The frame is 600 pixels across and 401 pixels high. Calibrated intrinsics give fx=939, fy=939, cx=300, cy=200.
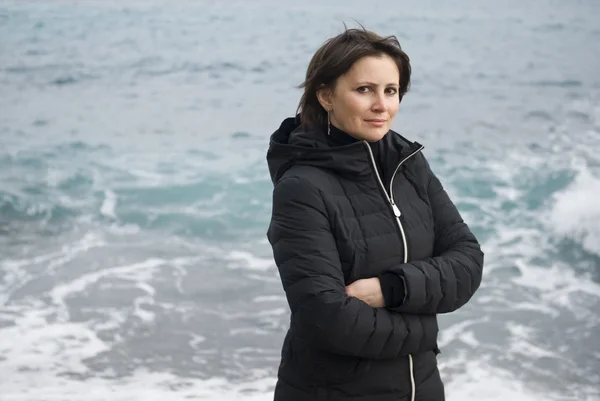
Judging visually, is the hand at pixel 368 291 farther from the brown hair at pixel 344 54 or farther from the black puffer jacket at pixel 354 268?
the brown hair at pixel 344 54

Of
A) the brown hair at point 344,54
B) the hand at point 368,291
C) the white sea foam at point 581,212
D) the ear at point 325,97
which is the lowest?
the hand at point 368,291

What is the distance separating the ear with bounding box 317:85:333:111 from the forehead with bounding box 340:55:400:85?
60 mm

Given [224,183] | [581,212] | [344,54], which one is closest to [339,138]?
[344,54]

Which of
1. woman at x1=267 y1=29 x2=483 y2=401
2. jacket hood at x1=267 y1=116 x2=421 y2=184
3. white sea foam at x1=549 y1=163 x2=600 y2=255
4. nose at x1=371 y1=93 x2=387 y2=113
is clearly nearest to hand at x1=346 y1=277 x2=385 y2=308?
woman at x1=267 y1=29 x2=483 y2=401

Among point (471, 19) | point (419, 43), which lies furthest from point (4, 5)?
point (471, 19)

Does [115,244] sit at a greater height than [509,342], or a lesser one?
greater

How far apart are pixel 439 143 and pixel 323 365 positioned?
811 cm

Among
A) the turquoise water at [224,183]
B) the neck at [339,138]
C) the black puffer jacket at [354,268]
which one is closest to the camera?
the black puffer jacket at [354,268]

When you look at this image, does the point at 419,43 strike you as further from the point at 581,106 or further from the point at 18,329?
the point at 18,329

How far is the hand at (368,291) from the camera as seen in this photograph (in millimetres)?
1828

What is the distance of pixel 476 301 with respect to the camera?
5480 mm

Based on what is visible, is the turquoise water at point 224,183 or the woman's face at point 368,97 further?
the turquoise water at point 224,183

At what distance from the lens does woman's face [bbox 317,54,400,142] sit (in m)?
1.87

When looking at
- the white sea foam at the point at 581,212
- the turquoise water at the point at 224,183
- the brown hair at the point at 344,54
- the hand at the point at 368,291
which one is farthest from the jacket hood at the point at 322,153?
the white sea foam at the point at 581,212
